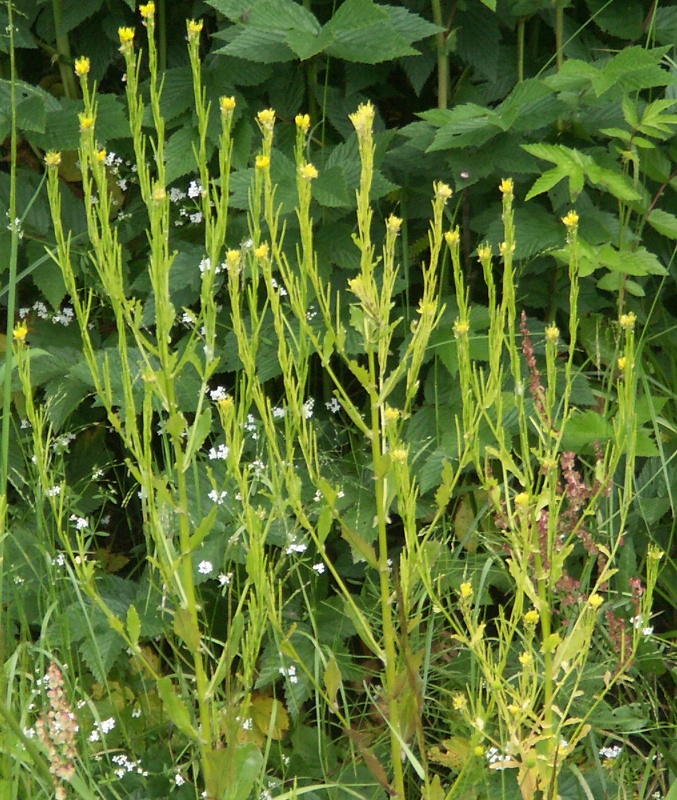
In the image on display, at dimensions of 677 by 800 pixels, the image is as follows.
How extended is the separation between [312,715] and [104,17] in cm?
181

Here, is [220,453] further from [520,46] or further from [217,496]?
[520,46]

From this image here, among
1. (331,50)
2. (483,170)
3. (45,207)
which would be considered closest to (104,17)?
(45,207)

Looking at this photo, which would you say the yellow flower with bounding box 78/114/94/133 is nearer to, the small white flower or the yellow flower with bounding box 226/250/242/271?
the yellow flower with bounding box 226/250/242/271

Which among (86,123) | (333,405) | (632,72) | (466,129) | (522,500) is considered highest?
(86,123)

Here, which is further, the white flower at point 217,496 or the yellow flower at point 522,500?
the white flower at point 217,496

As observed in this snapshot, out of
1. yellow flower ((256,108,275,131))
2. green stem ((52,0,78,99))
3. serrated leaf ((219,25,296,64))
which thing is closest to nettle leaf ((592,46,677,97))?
serrated leaf ((219,25,296,64))

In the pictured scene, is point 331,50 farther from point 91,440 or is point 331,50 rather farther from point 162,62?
point 91,440

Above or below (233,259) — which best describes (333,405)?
below

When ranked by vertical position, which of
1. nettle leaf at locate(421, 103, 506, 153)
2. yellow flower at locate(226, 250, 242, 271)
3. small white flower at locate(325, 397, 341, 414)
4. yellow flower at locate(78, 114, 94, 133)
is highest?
yellow flower at locate(78, 114, 94, 133)

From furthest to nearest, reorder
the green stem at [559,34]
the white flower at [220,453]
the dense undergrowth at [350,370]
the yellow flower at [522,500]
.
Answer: the green stem at [559,34], the white flower at [220,453], the dense undergrowth at [350,370], the yellow flower at [522,500]

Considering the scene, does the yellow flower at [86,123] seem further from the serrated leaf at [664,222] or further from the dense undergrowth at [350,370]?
the serrated leaf at [664,222]

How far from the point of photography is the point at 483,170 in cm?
219

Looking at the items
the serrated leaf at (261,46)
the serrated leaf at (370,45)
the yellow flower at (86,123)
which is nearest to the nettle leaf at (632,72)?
the serrated leaf at (370,45)

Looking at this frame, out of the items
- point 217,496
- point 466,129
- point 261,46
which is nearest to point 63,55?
point 261,46
